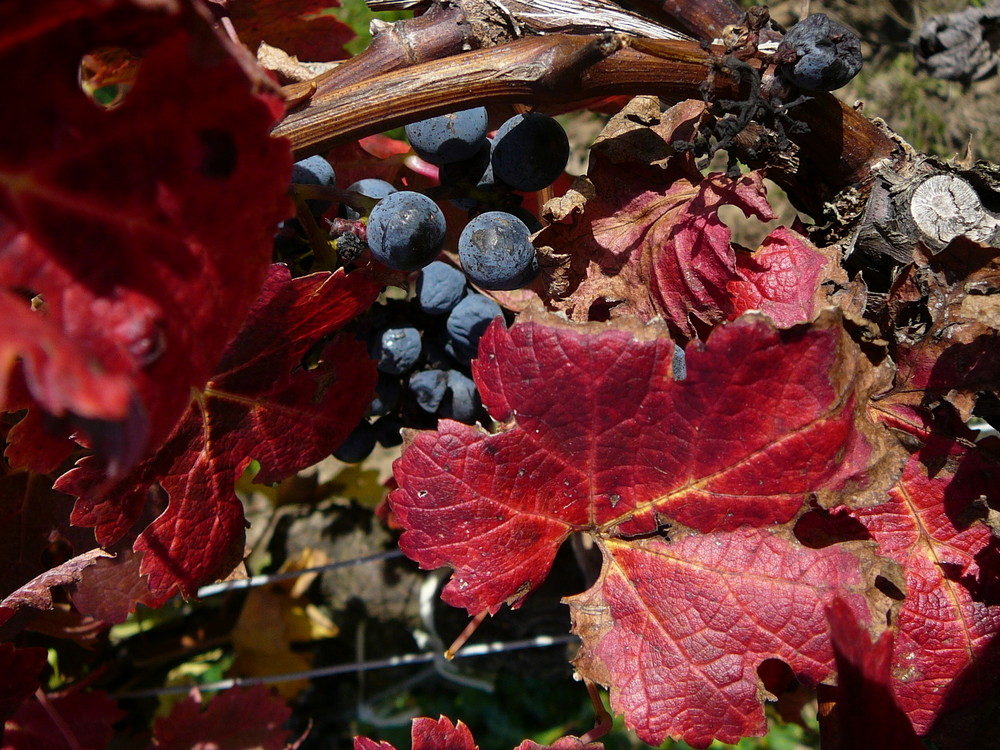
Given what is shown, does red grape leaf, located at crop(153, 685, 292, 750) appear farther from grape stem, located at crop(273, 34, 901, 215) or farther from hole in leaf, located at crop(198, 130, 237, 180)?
hole in leaf, located at crop(198, 130, 237, 180)

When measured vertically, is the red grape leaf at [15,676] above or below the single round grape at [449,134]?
below

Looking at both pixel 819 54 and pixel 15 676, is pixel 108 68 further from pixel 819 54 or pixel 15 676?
pixel 819 54

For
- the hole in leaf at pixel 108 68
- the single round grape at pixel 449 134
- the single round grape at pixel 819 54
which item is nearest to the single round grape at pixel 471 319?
the single round grape at pixel 449 134

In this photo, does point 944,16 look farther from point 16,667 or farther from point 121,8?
point 16,667

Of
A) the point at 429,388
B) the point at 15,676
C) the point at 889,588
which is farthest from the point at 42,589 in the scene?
the point at 889,588

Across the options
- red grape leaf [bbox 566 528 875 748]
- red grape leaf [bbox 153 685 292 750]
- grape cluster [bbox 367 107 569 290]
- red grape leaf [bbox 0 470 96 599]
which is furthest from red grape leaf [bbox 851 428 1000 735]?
red grape leaf [bbox 153 685 292 750]

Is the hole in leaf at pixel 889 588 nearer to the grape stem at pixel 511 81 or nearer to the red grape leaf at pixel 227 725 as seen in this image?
the grape stem at pixel 511 81

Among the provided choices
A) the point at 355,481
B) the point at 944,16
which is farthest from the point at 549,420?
the point at 944,16
